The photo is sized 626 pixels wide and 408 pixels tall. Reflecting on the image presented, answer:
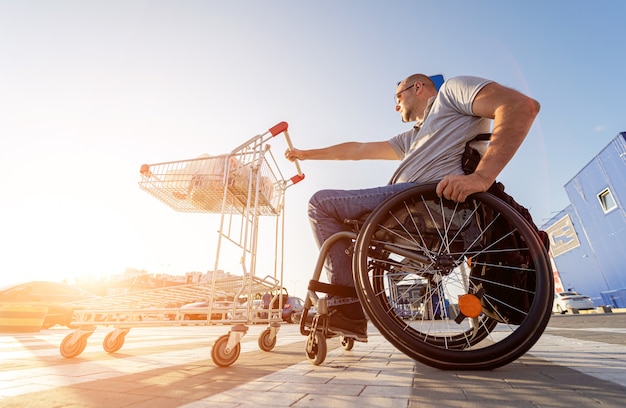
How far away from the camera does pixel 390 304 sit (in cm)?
175

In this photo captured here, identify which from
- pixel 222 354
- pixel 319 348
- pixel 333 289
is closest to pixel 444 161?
pixel 333 289

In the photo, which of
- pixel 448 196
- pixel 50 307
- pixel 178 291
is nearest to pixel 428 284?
pixel 448 196

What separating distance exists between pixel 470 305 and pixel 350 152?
153 centimetres

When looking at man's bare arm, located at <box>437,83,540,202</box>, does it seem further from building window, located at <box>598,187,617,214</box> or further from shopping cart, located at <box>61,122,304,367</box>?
building window, located at <box>598,187,617,214</box>

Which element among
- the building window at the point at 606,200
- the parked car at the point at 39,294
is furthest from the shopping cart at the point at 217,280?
the building window at the point at 606,200

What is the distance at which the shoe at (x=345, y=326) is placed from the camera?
1.50 m

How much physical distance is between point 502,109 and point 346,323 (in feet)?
4.22

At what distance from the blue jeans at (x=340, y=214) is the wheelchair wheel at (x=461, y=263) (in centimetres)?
13

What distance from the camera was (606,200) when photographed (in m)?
16.0

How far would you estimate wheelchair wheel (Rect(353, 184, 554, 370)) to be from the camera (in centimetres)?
118

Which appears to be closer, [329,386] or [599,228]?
[329,386]

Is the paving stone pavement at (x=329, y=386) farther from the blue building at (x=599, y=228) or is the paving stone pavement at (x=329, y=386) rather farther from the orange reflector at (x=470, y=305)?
the blue building at (x=599, y=228)

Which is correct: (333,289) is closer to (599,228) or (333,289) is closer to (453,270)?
(453,270)

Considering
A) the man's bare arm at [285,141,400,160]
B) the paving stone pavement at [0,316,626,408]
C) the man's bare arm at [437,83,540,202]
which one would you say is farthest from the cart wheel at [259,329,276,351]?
the man's bare arm at [437,83,540,202]
